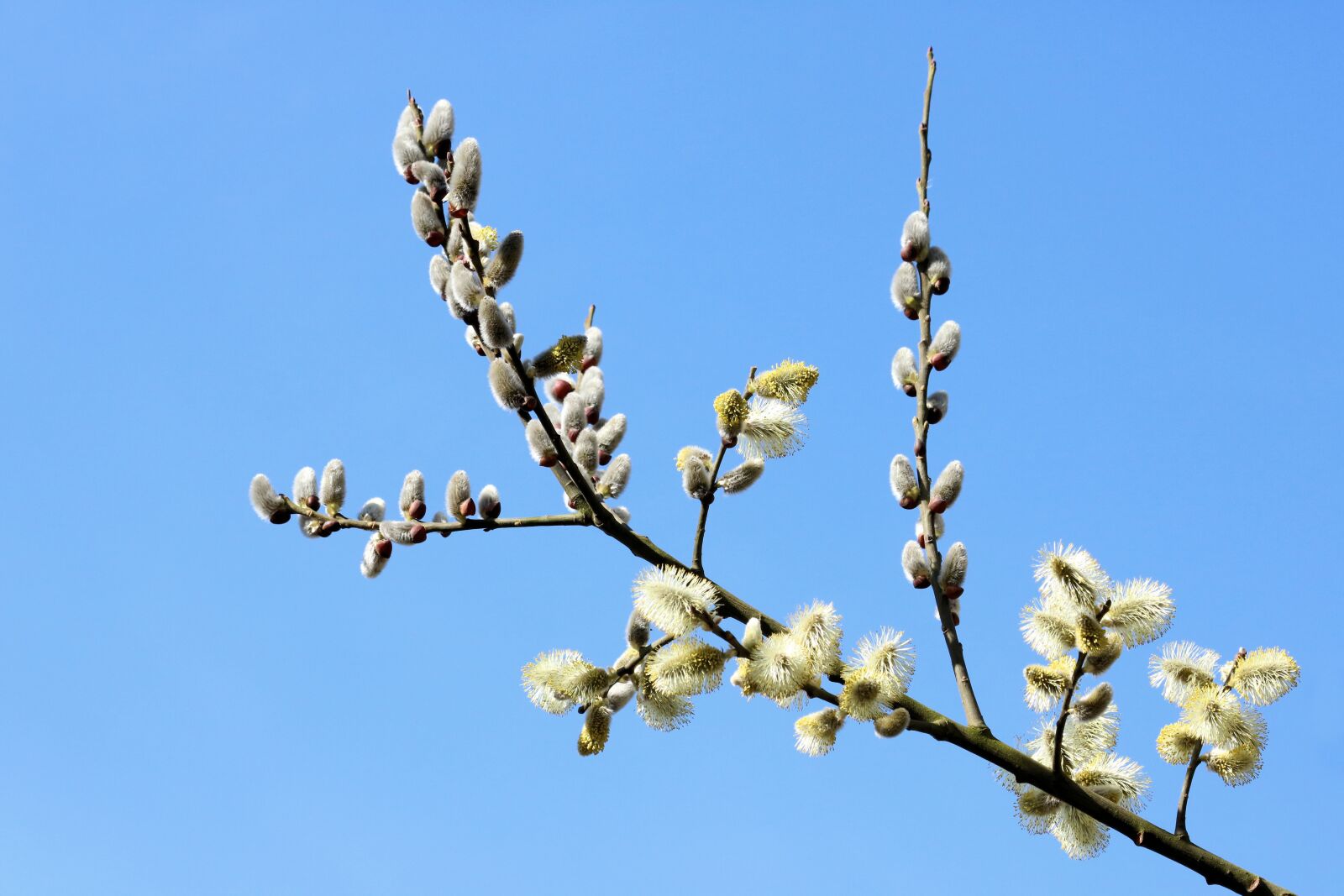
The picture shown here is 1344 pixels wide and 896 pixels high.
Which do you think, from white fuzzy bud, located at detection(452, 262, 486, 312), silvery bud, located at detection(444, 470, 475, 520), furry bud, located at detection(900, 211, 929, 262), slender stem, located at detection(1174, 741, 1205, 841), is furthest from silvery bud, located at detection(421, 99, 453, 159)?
slender stem, located at detection(1174, 741, 1205, 841)

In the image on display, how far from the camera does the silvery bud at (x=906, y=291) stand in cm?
327

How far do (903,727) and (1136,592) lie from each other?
693 millimetres

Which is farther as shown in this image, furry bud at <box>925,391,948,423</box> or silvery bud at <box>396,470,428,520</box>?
furry bud at <box>925,391,948,423</box>

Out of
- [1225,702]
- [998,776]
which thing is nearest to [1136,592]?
[1225,702]

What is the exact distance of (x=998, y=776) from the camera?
2891 mm

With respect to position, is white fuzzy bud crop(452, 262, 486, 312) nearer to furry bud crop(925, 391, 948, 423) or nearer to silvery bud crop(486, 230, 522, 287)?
silvery bud crop(486, 230, 522, 287)

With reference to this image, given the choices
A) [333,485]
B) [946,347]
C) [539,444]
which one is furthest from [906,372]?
[333,485]

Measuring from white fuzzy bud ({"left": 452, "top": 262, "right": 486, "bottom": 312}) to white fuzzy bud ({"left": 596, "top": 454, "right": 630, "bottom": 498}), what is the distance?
0.48 m

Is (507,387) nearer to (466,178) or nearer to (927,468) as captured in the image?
(466,178)

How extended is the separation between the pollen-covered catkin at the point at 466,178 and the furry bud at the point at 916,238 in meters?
1.14

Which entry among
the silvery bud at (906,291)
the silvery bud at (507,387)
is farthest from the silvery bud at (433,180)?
the silvery bud at (906,291)

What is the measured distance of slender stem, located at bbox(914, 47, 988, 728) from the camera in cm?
277

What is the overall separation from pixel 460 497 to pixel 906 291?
1.28 metres

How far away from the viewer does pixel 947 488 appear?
3.01 meters
